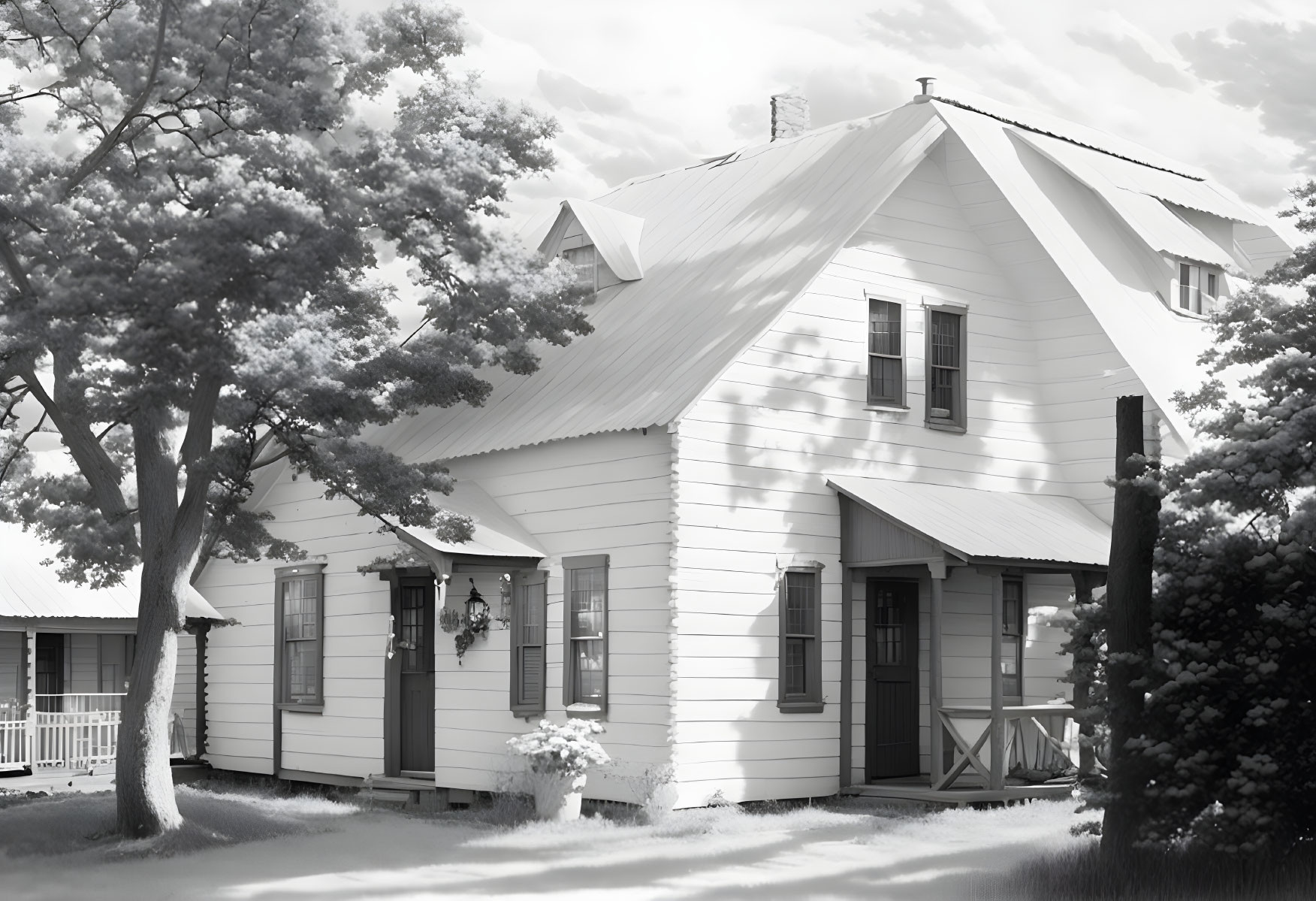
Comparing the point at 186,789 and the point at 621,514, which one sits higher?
the point at 621,514

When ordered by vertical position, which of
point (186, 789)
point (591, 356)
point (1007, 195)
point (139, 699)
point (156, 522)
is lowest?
point (186, 789)

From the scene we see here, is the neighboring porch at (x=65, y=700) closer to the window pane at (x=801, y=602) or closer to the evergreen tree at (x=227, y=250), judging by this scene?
the evergreen tree at (x=227, y=250)

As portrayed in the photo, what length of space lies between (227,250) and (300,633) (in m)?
9.46

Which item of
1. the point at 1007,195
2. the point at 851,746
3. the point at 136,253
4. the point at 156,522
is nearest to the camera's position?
the point at 136,253

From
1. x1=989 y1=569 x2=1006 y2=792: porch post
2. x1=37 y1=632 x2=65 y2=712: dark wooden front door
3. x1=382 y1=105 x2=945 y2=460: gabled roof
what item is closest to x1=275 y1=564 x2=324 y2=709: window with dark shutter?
x1=382 y1=105 x2=945 y2=460: gabled roof

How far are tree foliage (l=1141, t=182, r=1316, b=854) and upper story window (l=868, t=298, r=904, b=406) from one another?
6.83m

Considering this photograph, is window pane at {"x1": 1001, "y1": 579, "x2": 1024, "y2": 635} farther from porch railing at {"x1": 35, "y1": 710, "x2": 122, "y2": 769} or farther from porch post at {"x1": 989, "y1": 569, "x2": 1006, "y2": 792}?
porch railing at {"x1": 35, "y1": 710, "x2": 122, "y2": 769}

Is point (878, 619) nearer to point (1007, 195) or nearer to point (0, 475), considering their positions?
point (1007, 195)

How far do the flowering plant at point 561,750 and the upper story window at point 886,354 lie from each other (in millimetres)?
5569

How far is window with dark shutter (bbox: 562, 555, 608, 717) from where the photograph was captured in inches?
749

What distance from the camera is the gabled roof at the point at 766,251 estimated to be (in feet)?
64.5

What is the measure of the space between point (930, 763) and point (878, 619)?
1.82 meters

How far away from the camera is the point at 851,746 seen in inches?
763

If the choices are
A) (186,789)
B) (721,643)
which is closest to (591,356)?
(721,643)
